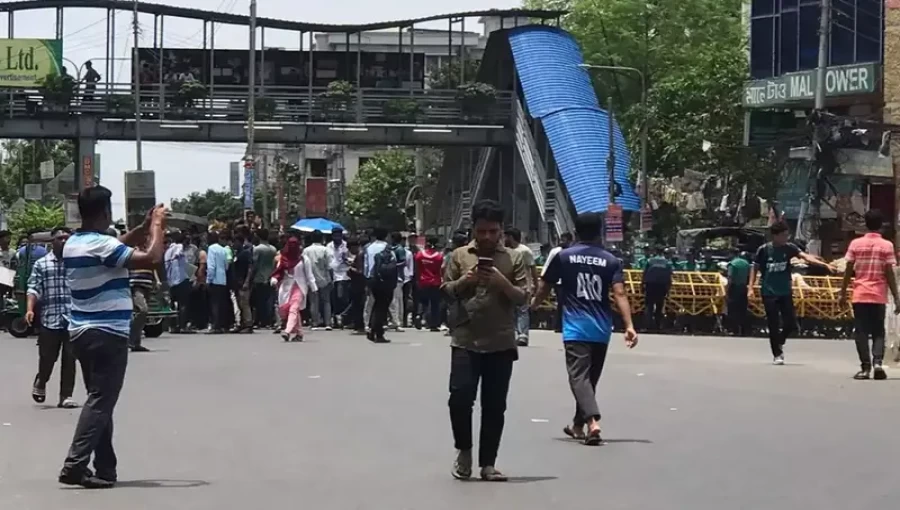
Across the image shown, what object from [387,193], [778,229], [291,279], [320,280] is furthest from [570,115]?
[387,193]

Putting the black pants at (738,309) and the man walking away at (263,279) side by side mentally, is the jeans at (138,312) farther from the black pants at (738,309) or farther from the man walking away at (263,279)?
the black pants at (738,309)

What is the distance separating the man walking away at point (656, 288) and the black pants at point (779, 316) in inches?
317

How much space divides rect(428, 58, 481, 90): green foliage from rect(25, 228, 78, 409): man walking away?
51.2 meters

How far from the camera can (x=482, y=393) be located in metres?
9.82

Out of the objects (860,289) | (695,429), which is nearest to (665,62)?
(860,289)

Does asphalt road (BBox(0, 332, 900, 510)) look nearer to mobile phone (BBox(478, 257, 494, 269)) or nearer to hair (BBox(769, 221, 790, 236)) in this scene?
mobile phone (BBox(478, 257, 494, 269))

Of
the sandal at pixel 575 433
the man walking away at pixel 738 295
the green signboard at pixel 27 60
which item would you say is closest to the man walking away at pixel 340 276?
the man walking away at pixel 738 295

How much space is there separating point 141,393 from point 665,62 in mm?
48303

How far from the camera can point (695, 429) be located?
12.8m

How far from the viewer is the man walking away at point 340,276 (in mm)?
28188

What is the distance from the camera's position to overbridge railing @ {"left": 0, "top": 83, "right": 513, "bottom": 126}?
173 ft

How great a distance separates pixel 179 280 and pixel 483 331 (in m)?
17.9

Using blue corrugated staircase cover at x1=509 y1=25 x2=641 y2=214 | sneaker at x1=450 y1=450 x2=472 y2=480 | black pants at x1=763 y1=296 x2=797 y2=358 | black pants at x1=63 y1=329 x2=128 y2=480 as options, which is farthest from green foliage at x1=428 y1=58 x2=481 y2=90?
black pants at x1=63 y1=329 x2=128 y2=480

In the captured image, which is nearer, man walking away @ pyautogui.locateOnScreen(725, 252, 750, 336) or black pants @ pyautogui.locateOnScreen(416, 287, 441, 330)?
man walking away @ pyautogui.locateOnScreen(725, 252, 750, 336)
